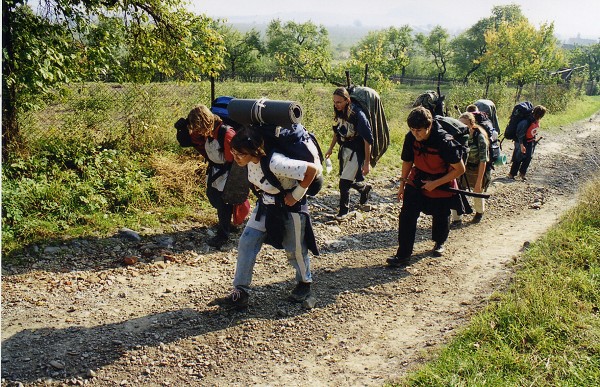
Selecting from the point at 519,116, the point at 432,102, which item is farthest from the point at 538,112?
the point at 432,102

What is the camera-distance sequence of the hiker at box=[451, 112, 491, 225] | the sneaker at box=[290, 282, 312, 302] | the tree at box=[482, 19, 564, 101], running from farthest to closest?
1. the tree at box=[482, 19, 564, 101]
2. the hiker at box=[451, 112, 491, 225]
3. the sneaker at box=[290, 282, 312, 302]

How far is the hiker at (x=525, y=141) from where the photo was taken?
9.32 m

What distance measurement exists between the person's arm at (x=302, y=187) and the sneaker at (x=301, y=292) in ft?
3.21

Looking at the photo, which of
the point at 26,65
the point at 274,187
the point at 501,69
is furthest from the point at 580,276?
the point at 501,69

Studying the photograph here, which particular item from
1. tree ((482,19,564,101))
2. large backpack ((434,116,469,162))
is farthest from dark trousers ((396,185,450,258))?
tree ((482,19,564,101))

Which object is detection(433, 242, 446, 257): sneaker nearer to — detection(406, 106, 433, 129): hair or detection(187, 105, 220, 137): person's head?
detection(406, 106, 433, 129): hair

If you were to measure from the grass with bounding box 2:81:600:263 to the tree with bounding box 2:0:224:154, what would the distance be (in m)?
0.51

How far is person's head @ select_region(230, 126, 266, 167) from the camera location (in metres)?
3.62

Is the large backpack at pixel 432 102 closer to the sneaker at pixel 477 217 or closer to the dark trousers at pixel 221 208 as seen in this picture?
the sneaker at pixel 477 217

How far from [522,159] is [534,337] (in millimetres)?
7005

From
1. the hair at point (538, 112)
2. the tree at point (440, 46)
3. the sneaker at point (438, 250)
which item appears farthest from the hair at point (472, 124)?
the tree at point (440, 46)

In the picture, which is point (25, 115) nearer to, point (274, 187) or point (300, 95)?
point (274, 187)

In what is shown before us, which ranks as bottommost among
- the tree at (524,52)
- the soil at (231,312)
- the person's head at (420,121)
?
the soil at (231,312)

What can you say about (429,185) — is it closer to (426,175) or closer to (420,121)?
(426,175)
